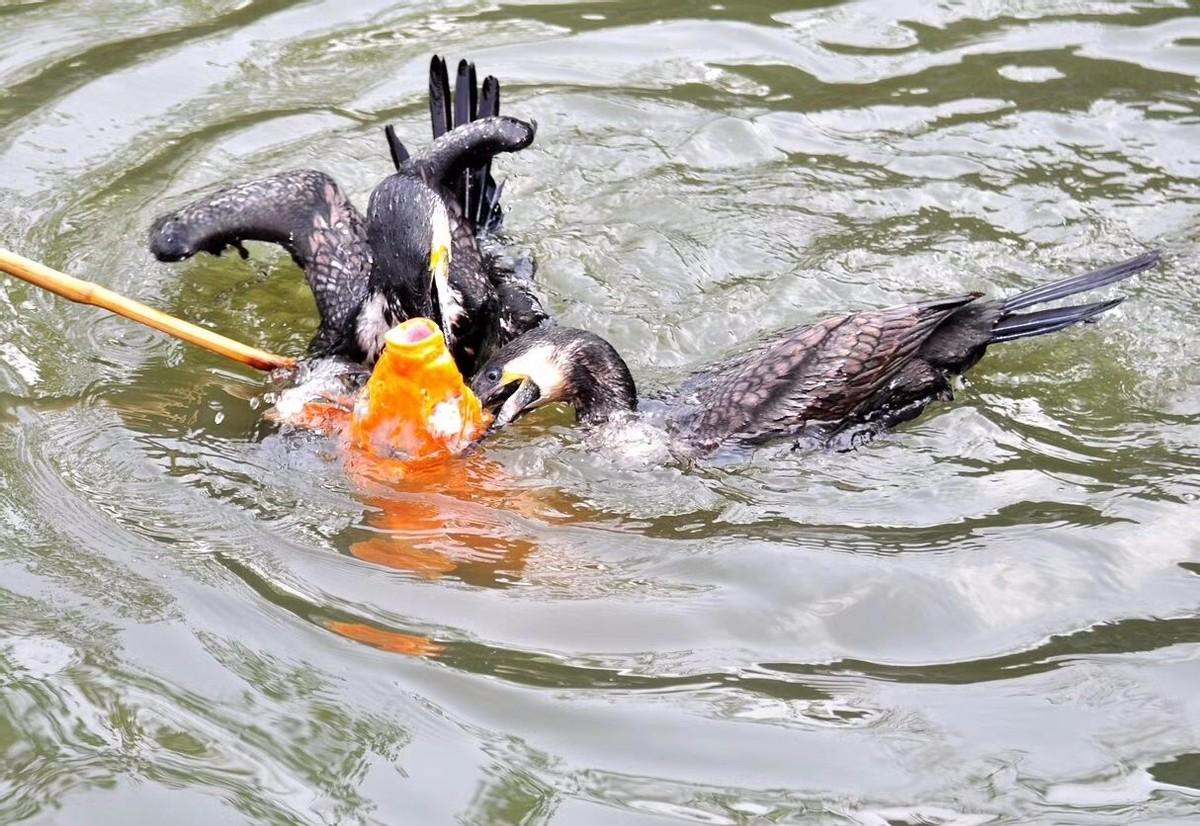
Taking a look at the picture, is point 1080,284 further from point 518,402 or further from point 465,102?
point 465,102

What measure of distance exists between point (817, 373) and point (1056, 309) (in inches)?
42.0

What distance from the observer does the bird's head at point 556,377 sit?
19.5 feet

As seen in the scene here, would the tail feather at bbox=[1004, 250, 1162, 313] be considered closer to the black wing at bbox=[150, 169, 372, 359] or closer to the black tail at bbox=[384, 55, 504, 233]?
the black tail at bbox=[384, 55, 504, 233]

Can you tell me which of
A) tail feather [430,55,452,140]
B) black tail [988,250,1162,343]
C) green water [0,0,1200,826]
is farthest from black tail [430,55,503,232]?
black tail [988,250,1162,343]

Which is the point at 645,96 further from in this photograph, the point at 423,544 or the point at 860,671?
the point at 860,671

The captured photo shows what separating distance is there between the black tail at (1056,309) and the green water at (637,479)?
354 mm

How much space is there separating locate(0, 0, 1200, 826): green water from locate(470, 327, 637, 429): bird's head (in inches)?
8.0

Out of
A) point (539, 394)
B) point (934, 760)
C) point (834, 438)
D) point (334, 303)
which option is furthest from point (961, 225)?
point (934, 760)

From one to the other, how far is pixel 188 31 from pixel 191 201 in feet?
6.17

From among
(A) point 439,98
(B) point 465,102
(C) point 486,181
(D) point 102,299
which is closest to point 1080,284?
(C) point 486,181

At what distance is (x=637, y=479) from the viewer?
5965 mm

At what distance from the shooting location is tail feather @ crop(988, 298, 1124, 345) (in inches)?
239

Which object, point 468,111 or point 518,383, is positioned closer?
point 518,383

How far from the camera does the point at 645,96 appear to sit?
27.7 ft
